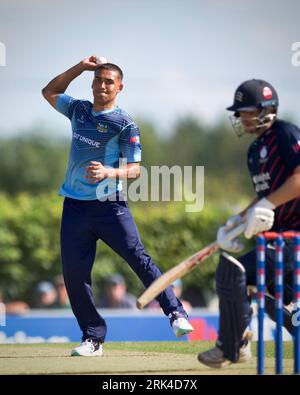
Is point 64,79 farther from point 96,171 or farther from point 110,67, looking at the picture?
point 96,171

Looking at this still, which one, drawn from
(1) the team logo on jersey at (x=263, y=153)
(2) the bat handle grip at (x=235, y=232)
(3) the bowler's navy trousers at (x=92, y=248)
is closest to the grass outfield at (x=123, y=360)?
(3) the bowler's navy trousers at (x=92, y=248)

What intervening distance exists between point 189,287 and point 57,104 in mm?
7926

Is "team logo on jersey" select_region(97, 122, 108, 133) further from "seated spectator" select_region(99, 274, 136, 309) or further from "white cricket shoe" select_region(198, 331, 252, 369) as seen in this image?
"seated spectator" select_region(99, 274, 136, 309)

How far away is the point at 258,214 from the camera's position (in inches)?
239

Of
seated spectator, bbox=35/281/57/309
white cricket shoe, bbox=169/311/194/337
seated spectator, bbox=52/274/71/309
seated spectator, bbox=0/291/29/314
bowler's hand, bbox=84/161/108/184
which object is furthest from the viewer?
seated spectator, bbox=35/281/57/309

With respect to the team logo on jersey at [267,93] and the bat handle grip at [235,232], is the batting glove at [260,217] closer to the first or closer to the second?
the bat handle grip at [235,232]

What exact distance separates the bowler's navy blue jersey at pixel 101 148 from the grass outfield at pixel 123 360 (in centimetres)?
119

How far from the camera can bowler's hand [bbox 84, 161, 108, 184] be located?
7001mm

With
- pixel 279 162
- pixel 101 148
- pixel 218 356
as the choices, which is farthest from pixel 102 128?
pixel 218 356

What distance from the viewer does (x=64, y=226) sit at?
7457 mm

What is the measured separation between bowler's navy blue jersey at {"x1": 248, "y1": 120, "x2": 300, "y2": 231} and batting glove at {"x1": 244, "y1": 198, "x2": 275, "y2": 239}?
0.26 m

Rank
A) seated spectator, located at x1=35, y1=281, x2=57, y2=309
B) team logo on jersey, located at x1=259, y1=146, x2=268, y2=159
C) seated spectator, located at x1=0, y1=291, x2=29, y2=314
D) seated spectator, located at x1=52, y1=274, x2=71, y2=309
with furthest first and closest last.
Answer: seated spectator, located at x1=35, y1=281, x2=57, y2=309 < seated spectator, located at x1=0, y1=291, x2=29, y2=314 < seated spectator, located at x1=52, y1=274, x2=71, y2=309 < team logo on jersey, located at x1=259, y1=146, x2=268, y2=159

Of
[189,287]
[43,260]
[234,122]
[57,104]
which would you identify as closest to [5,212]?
[43,260]

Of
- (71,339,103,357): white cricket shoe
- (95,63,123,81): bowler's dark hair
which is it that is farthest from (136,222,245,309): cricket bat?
(95,63,123,81): bowler's dark hair
